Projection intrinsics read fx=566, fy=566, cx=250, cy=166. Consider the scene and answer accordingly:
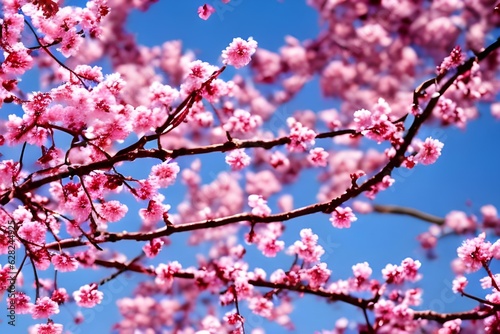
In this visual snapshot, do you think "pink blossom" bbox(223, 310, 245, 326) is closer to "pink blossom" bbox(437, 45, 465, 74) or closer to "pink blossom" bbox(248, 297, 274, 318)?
"pink blossom" bbox(248, 297, 274, 318)

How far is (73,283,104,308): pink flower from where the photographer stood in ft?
22.4

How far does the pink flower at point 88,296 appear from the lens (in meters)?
6.83

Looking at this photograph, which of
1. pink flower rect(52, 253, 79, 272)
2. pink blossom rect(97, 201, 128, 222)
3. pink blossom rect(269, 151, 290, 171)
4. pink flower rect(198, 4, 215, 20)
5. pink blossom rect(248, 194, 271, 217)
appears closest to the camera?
pink blossom rect(97, 201, 128, 222)

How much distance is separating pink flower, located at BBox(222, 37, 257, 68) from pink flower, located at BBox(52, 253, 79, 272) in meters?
2.69

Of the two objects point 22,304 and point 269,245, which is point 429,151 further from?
point 22,304

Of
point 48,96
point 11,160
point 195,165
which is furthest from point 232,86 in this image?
point 195,165

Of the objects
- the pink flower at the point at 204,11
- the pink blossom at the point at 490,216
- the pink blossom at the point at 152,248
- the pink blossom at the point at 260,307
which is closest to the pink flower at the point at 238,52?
the pink flower at the point at 204,11

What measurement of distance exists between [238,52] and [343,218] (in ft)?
7.78

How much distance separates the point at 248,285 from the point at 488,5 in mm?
7174

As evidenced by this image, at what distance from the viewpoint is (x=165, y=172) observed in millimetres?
5828

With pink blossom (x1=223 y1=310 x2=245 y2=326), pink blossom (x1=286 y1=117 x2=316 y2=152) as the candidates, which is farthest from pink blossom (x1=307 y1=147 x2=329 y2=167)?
pink blossom (x1=223 y1=310 x2=245 y2=326)

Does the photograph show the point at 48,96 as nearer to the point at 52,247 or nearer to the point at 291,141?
the point at 52,247

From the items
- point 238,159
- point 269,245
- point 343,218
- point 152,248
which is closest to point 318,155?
point 343,218

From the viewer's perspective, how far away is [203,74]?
5863 mm
